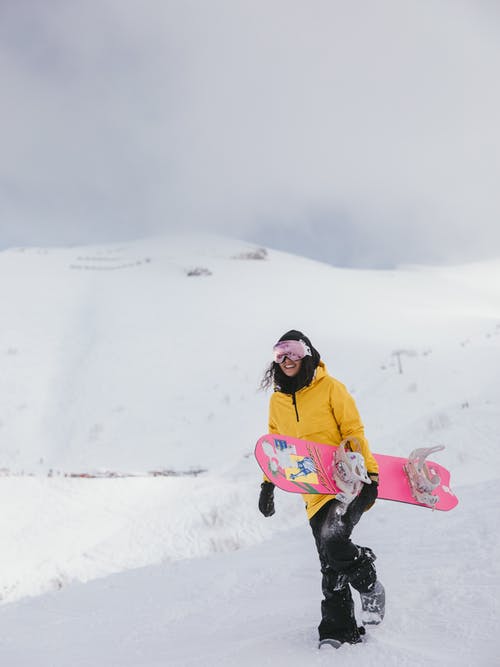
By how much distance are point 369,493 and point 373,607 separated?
0.56m

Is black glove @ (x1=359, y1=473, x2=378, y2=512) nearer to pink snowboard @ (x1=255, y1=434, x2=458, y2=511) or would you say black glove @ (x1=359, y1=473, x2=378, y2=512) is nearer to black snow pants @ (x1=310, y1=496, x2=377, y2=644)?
black snow pants @ (x1=310, y1=496, x2=377, y2=644)

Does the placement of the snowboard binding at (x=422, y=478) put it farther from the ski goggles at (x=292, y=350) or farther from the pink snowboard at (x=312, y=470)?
the ski goggles at (x=292, y=350)

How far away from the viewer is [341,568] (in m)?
2.55

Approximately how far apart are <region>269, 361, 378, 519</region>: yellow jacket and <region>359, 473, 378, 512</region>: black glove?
4 cm

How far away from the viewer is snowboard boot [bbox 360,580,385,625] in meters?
2.53

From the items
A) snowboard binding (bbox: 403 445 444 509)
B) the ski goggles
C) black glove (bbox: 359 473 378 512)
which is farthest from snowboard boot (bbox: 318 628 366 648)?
the ski goggles

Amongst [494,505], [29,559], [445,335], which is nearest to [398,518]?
[494,505]

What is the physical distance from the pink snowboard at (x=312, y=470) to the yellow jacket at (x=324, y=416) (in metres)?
0.07

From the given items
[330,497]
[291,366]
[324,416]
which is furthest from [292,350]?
[330,497]

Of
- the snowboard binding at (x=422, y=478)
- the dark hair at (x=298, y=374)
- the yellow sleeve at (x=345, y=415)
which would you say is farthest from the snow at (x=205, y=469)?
the dark hair at (x=298, y=374)

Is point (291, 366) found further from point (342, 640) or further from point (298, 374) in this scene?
point (342, 640)

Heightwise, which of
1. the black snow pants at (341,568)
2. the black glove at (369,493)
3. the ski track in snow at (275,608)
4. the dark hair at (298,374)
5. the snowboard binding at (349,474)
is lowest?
the ski track in snow at (275,608)

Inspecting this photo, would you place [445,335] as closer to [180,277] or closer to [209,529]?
[209,529]

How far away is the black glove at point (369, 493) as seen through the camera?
8.70 feet
